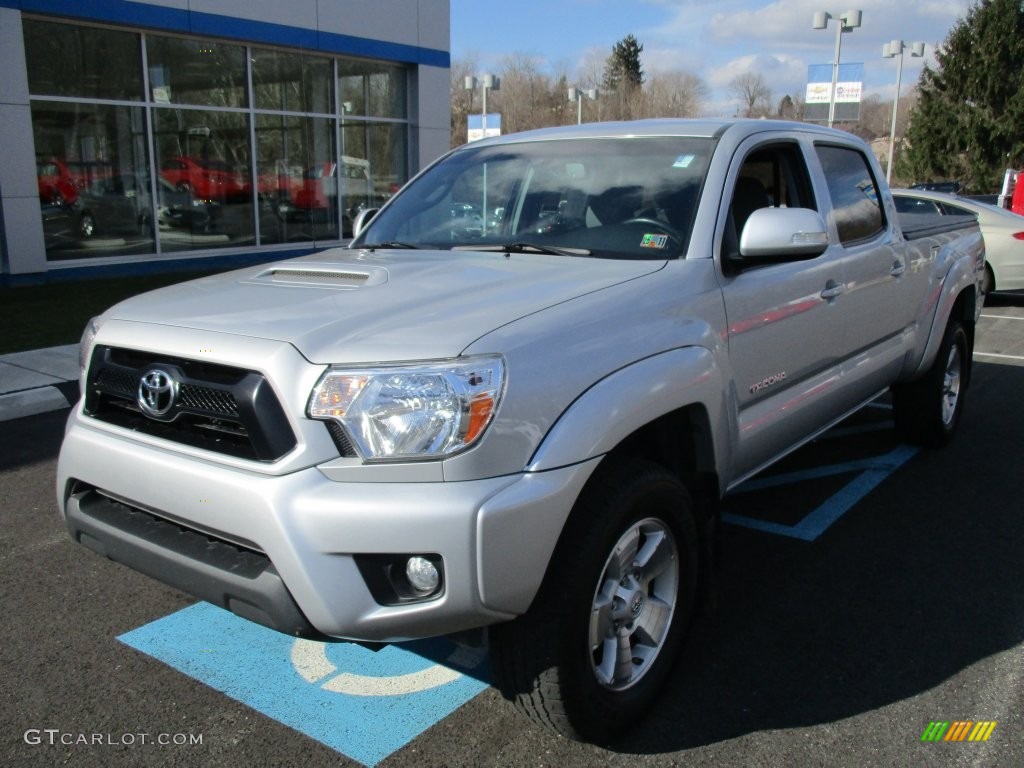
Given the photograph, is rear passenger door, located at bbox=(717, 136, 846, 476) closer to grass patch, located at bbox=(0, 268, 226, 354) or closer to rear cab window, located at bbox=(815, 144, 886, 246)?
rear cab window, located at bbox=(815, 144, 886, 246)

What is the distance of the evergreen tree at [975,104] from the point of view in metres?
31.7

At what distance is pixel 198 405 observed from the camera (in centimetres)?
255

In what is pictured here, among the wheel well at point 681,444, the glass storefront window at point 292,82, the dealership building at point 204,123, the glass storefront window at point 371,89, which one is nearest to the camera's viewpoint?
the wheel well at point 681,444

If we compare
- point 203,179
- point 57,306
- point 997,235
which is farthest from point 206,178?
point 997,235

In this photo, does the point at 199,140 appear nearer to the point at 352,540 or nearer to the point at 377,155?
the point at 377,155

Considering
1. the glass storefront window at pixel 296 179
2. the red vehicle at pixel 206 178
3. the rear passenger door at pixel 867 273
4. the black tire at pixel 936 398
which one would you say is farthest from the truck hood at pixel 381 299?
the glass storefront window at pixel 296 179

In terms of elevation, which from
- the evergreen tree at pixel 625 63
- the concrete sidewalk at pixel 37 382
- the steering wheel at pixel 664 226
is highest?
the evergreen tree at pixel 625 63

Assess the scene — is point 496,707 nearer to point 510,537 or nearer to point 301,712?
point 301,712

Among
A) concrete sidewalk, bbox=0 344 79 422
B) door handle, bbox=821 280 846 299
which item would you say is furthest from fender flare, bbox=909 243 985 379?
concrete sidewalk, bbox=0 344 79 422

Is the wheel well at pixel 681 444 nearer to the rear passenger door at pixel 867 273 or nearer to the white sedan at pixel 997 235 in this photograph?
the rear passenger door at pixel 867 273

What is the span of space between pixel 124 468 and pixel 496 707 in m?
1.42

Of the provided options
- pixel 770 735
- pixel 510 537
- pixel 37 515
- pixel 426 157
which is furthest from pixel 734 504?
pixel 426 157

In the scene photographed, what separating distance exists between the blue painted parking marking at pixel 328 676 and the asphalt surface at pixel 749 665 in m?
0.06

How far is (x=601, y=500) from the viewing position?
2568 mm
